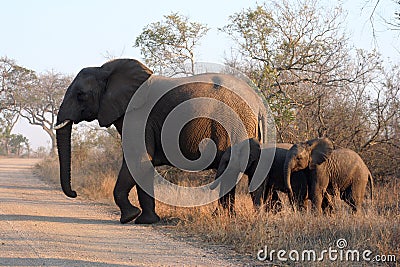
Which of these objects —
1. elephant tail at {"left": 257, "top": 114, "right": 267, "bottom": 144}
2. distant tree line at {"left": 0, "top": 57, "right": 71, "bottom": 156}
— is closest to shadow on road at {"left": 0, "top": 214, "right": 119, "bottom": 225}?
elephant tail at {"left": 257, "top": 114, "right": 267, "bottom": 144}

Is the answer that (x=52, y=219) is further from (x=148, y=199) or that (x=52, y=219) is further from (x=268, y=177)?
(x=268, y=177)

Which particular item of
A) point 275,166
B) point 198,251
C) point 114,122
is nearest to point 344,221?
point 198,251

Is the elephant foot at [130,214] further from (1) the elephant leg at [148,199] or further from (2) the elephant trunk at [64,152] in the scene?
(2) the elephant trunk at [64,152]

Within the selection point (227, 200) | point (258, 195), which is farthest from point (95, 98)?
point (258, 195)

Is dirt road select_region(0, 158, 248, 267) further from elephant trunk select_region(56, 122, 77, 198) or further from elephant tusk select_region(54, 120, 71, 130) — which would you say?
elephant tusk select_region(54, 120, 71, 130)

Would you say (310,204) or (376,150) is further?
(376,150)

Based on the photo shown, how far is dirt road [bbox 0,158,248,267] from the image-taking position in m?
6.48

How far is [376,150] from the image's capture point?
1395cm

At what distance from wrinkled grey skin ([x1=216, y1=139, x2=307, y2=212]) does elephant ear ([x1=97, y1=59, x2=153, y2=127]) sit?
198cm

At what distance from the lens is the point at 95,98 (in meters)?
9.95

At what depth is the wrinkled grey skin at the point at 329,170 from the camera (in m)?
11.1

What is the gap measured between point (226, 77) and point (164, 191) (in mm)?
2775

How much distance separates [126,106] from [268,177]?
130 inches

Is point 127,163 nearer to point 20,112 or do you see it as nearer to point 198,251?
point 198,251
